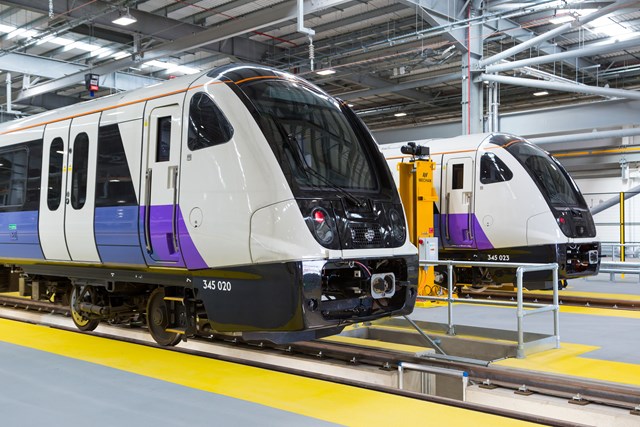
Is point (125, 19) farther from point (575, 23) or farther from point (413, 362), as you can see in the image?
point (413, 362)

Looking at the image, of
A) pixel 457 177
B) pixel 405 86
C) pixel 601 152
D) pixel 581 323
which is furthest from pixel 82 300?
pixel 601 152

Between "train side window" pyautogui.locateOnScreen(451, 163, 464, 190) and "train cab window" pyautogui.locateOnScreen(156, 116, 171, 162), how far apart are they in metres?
7.06

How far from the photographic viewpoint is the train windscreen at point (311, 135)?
6211mm

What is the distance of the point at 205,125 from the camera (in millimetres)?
6465

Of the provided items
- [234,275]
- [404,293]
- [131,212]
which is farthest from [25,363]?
[404,293]

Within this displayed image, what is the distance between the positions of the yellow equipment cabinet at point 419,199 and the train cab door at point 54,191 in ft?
19.4

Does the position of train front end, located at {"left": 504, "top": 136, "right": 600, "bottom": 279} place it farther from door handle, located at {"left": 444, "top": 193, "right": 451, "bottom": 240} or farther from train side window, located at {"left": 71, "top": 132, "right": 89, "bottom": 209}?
train side window, located at {"left": 71, "top": 132, "right": 89, "bottom": 209}

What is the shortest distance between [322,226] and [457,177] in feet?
23.6

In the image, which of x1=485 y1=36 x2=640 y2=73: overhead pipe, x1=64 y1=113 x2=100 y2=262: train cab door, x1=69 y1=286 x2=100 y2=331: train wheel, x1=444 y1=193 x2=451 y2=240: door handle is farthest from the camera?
x1=485 y1=36 x2=640 y2=73: overhead pipe

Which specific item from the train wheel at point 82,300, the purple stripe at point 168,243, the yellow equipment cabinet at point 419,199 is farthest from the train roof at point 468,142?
the purple stripe at point 168,243

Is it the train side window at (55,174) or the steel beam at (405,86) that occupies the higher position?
the steel beam at (405,86)

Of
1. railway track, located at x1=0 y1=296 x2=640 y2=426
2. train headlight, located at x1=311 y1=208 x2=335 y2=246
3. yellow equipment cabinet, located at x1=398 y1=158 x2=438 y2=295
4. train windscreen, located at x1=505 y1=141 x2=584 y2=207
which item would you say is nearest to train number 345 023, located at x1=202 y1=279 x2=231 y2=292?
train headlight, located at x1=311 y1=208 x2=335 y2=246

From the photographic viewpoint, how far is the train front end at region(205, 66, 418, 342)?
5.79 metres

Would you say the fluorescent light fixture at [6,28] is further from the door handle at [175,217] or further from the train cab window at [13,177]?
the door handle at [175,217]
